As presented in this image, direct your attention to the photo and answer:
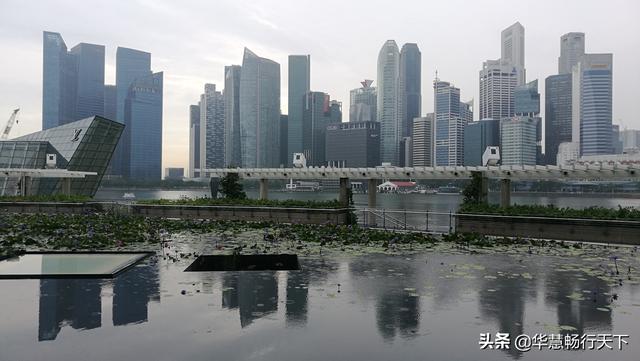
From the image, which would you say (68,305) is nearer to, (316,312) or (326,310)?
(316,312)

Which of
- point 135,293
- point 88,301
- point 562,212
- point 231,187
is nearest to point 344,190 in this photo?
point 231,187

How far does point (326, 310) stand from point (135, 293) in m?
5.17

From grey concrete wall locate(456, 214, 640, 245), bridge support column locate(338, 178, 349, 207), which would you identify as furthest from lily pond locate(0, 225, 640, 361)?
bridge support column locate(338, 178, 349, 207)

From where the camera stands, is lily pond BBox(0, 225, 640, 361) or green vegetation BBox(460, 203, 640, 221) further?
green vegetation BBox(460, 203, 640, 221)

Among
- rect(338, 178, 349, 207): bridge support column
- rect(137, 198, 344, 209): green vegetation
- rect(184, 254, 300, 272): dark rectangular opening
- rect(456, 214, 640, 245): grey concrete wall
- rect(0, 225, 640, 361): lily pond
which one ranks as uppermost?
rect(338, 178, 349, 207): bridge support column

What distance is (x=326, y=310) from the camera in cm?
1077

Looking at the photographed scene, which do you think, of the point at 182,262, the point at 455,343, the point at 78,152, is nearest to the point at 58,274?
the point at 182,262

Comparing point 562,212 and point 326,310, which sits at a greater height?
point 562,212

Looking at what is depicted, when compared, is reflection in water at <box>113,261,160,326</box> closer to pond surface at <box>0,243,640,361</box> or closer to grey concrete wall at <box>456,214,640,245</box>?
pond surface at <box>0,243,640,361</box>

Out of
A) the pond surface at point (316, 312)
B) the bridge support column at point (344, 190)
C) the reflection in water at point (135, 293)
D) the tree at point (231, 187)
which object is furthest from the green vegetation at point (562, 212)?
the tree at point (231, 187)

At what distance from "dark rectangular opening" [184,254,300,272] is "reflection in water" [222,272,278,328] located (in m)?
0.97

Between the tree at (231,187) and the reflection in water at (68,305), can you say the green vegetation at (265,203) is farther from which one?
the reflection in water at (68,305)

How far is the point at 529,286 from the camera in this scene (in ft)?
44.0

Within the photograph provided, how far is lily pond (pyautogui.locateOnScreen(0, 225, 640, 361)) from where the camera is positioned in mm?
8211
